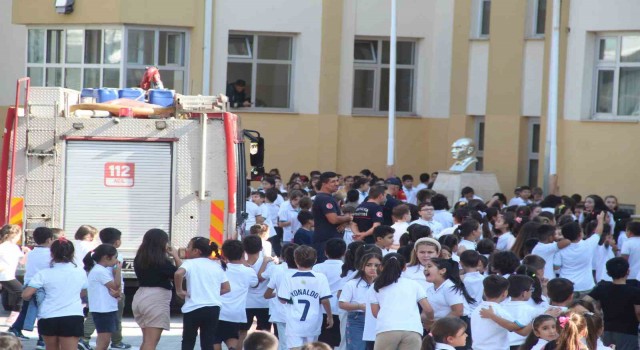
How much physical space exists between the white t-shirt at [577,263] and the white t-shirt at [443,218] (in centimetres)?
303

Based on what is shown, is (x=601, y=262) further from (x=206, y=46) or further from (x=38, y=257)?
(x=206, y=46)

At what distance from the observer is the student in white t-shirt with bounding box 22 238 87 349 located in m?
11.7

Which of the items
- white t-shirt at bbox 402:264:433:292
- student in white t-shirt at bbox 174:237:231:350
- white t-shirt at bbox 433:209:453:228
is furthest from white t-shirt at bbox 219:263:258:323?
white t-shirt at bbox 433:209:453:228

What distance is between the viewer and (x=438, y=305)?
36.5 feet

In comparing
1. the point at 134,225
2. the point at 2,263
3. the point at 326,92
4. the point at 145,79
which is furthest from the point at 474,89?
the point at 2,263

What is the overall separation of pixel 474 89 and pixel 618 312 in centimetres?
1766

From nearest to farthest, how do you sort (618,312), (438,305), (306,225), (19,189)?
(438,305)
(618,312)
(19,189)
(306,225)

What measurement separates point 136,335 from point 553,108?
13.2 meters

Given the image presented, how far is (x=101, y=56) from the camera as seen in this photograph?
28.9 m

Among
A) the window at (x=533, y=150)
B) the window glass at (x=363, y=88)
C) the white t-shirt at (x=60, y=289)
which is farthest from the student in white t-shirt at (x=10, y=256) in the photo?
the window glass at (x=363, y=88)

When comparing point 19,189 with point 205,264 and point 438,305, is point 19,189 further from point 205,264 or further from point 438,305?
point 438,305

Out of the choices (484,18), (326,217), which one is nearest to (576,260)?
(326,217)

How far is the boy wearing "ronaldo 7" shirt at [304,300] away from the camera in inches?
459

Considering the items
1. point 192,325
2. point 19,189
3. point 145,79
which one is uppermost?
point 145,79
